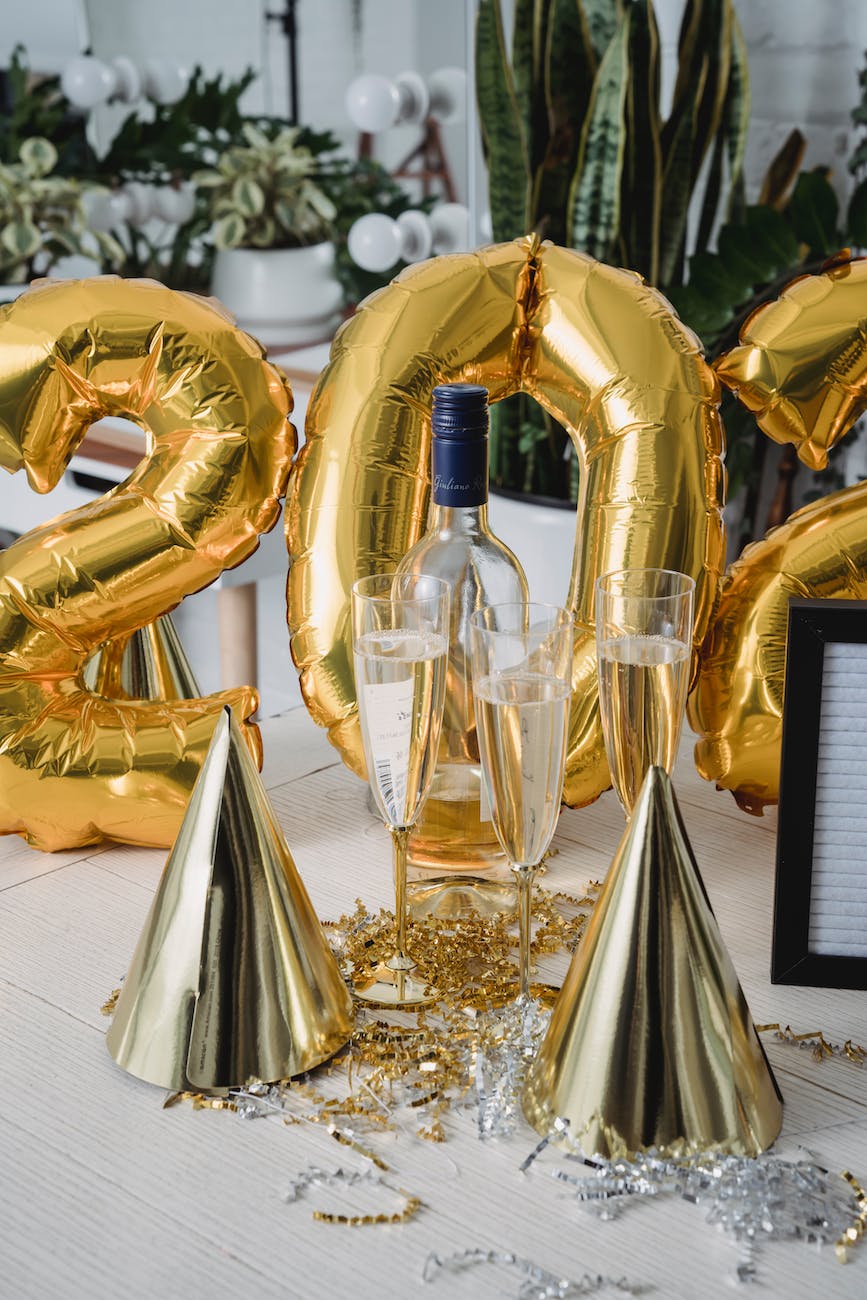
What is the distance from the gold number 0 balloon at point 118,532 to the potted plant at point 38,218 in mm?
1724

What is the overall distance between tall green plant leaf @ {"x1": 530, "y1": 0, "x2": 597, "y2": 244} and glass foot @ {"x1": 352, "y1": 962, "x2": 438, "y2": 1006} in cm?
138

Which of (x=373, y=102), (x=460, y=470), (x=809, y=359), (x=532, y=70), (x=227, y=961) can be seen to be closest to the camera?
(x=227, y=961)

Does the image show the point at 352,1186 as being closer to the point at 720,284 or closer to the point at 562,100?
the point at 720,284

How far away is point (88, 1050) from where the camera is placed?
65 cm

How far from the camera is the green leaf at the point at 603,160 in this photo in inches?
66.1

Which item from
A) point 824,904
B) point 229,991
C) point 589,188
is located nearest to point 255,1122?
point 229,991

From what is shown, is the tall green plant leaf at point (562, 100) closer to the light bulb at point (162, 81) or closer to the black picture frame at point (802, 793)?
the light bulb at point (162, 81)

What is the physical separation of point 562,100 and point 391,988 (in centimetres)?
148

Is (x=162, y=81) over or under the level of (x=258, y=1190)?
over

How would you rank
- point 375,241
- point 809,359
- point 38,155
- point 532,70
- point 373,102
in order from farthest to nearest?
point 38,155 → point 373,102 → point 375,241 → point 532,70 → point 809,359

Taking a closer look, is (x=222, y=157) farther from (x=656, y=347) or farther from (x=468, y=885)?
(x=468, y=885)

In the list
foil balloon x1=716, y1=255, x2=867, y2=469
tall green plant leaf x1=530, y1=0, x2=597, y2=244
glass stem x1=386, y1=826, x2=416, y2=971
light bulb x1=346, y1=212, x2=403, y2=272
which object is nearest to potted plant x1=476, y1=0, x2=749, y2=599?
tall green plant leaf x1=530, y1=0, x2=597, y2=244

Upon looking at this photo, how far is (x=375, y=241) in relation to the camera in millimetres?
2328

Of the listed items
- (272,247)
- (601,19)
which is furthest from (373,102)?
(601,19)
